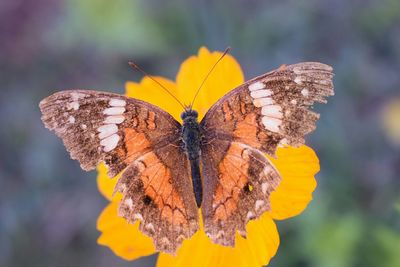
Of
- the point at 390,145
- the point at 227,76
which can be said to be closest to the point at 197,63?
the point at 227,76

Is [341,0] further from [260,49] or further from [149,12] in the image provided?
[149,12]

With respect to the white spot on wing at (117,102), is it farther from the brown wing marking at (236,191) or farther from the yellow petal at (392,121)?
the yellow petal at (392,121)

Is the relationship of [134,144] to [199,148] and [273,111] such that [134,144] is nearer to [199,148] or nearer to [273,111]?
[199,148]

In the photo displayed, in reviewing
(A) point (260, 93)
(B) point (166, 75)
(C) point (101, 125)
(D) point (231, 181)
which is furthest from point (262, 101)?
(B) point (166, 75)

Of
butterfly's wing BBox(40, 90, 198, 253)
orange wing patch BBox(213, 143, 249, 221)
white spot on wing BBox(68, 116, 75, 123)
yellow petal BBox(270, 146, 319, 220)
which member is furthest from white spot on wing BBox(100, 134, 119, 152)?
yellow petal BBox(270, 146, 319, 220)

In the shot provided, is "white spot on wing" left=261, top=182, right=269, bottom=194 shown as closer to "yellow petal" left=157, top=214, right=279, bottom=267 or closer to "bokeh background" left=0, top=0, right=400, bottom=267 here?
"yellow petal" left=157, top=214, right=279, bottom=267

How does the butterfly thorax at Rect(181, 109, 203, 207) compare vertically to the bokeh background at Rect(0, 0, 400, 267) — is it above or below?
below

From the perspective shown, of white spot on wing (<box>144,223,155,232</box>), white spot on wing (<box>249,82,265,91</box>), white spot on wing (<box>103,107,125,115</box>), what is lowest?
white spot on wing (<box>144,223,155,232</box>)
